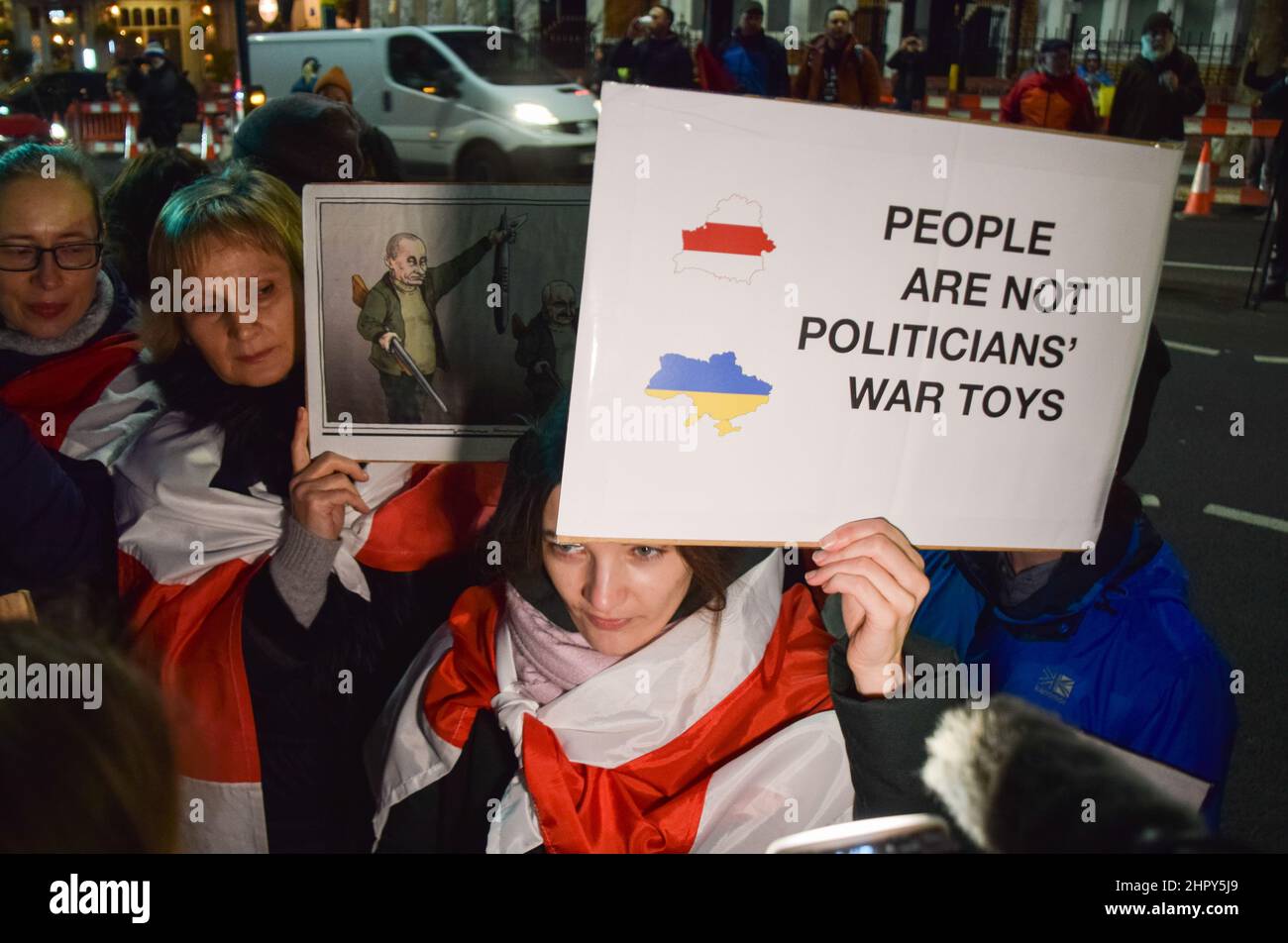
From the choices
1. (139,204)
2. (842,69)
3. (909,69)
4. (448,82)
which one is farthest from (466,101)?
(139,204)

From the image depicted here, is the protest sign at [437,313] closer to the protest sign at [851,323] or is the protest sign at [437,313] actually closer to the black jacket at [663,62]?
the protest sign at [851,323]

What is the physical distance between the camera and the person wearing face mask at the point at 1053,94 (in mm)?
8938

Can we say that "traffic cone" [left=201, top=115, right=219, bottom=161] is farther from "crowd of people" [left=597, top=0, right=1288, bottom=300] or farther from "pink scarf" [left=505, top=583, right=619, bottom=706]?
"pink scarf" [left=505, top=583, right=619, bottom=706]

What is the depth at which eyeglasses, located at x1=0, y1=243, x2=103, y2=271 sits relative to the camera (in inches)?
92.7

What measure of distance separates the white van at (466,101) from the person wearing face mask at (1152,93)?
4.95 m

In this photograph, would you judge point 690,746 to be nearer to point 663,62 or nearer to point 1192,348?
point 1192,348

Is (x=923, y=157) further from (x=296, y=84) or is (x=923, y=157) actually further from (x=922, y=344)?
(x=296, y=84)

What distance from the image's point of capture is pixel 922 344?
151 centimetres

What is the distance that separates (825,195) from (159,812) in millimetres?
1009

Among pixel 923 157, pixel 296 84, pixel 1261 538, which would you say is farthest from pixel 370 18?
pixel 923 157

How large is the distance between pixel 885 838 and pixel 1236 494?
487 centimetres

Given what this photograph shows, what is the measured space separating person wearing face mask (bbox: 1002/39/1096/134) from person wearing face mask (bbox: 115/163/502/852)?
7997mm

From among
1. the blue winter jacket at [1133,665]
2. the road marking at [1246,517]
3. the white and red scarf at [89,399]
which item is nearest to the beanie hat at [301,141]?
the white and red scarf at [89,399]
